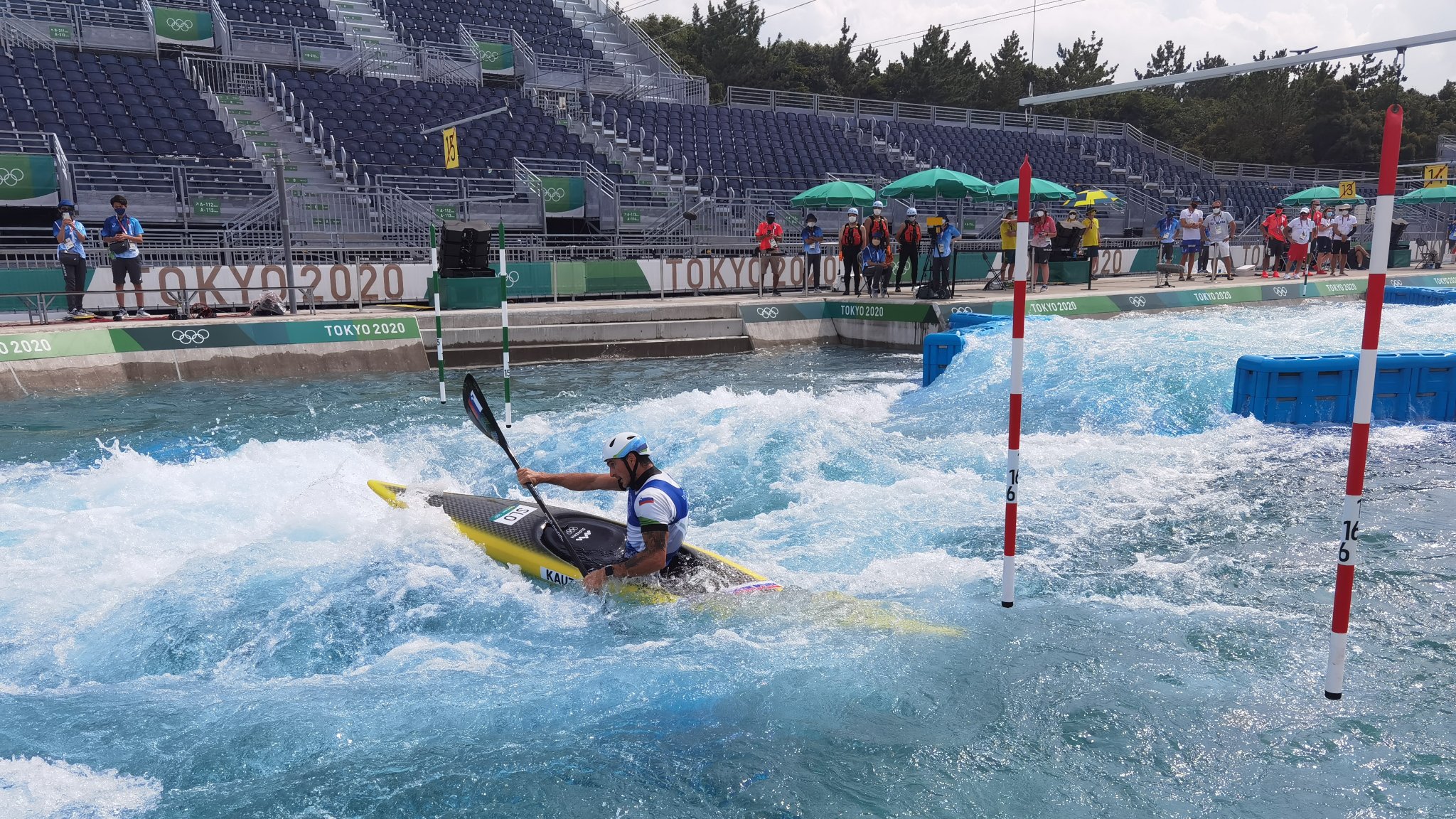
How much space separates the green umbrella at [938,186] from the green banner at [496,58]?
13357 millimetres

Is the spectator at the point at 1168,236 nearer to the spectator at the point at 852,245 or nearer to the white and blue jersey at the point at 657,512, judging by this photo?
the spectator at the point at 852,245

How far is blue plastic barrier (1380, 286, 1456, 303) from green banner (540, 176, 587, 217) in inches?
647

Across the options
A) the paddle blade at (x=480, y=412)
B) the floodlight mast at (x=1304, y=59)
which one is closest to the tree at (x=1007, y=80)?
the floodlight mast at (x=1304, y=59)

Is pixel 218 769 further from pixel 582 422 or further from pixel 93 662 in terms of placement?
pixel 582 422

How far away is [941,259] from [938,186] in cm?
232

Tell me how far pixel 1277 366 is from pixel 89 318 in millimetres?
14538

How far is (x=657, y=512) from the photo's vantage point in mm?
5492

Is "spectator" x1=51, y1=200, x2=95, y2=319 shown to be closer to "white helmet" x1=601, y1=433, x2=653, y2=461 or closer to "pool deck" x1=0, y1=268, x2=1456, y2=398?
"pool deck" x1=0, y1=268, x2=1456, y2=398

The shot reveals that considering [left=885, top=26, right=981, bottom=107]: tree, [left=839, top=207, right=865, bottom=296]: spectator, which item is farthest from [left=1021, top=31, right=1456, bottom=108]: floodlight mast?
[left=885, top=26, right=981, bottom=107]: tree

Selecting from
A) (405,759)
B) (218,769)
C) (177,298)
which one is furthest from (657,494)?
(177,298)

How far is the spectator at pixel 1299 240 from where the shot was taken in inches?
869

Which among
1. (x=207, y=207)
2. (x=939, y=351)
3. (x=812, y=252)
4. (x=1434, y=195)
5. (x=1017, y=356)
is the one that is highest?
(x=1434, y=195)

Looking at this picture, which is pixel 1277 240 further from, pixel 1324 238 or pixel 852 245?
pixel 852 245

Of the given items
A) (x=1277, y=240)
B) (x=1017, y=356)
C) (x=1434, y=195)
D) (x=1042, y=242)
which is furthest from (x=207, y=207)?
(x=1434, y=195)
